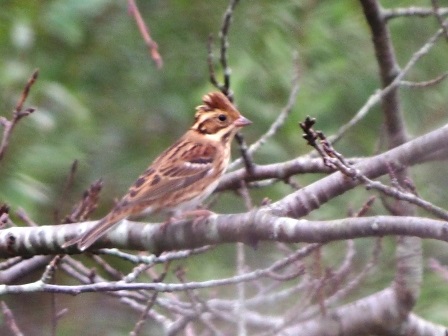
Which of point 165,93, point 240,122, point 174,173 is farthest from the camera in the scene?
point 165,93

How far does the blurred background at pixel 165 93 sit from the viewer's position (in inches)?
286

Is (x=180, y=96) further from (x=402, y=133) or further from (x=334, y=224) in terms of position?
(x=334, y=224)

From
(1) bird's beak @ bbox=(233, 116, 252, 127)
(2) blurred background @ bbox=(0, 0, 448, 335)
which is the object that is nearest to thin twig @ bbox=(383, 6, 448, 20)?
(1) bird's beak @ bbox=(233, 116, 252, 127)

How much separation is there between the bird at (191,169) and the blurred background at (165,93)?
1117 millimetres

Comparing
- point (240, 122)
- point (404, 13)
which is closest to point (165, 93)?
point (240, 122)

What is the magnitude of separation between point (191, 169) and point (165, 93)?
3.07m

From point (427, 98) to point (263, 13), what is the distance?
1268mm

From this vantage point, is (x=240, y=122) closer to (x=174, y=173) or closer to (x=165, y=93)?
(x=174, y=173)

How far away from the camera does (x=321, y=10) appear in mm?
7824

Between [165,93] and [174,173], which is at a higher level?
[165,93]

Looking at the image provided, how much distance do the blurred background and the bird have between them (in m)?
1.12

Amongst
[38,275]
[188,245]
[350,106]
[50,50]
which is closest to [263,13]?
[350,106]

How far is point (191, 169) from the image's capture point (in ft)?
19.0

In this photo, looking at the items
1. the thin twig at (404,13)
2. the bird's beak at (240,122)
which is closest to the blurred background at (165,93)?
the thin twig at (404,13)
